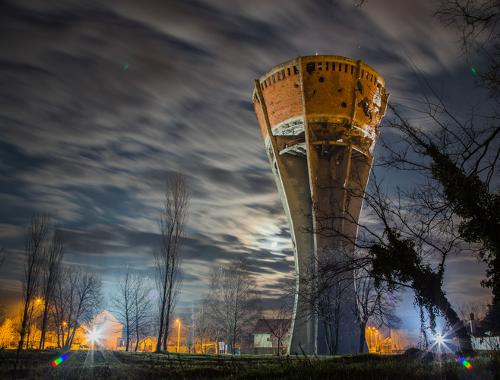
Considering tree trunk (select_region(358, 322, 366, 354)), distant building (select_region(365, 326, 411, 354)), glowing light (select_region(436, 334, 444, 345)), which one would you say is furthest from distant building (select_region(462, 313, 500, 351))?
tree trunk (select_region(358, 322, 366, 354))

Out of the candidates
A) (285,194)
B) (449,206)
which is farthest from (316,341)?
(449,206)

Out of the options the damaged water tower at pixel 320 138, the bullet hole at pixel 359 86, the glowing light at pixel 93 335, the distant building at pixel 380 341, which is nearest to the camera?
the damaged water tower at pixel 320 138

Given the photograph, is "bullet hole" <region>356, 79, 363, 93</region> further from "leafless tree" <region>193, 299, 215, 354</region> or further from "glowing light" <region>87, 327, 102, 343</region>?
"leafless tree" <region>193, 299, 215, 354</region>

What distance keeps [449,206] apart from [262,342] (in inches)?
2484

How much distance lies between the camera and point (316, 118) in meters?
24.3

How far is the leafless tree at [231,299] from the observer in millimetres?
41562

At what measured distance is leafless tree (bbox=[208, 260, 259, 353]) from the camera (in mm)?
41562

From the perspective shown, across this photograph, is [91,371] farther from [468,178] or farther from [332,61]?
[332,61]

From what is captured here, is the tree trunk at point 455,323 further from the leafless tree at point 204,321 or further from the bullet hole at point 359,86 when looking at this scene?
the leafless tree at point 204,321

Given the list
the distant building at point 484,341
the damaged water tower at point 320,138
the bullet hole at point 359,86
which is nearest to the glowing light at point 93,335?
the damaged water tower at point 320,138

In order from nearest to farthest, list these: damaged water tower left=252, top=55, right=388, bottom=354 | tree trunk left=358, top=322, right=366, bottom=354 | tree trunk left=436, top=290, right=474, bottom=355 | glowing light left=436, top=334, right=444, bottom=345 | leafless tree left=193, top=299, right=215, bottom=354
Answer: tree trunk left=436, top=290, right=474, bottom=355 < glowing light left=436, top=334, right=444, bottom=345 < tree trunk left=358, top=322, right=366, bottom=354 < damaged water tower left=252, top=55, right=388, bottom=354 < leafless tree left=193, top=299, right=215, bottom=354

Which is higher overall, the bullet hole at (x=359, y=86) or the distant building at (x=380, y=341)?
the bullet hole at (x=359, y=86)

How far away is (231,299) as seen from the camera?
42344 millimetres

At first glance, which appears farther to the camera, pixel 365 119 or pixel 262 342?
pixel 262 342
